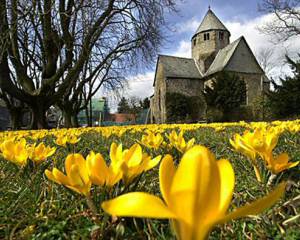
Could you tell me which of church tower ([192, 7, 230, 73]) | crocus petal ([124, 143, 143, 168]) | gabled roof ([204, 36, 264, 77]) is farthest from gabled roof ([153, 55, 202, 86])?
crocus petal ([124, 143, 143, 168])

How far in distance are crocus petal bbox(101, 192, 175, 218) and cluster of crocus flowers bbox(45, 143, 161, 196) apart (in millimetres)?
276

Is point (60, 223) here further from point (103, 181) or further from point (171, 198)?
point (171, 198)

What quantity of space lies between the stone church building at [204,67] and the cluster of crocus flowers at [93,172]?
1425 inches

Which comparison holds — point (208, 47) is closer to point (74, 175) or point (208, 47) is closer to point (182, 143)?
point (182, 143)

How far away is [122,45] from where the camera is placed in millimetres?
18656

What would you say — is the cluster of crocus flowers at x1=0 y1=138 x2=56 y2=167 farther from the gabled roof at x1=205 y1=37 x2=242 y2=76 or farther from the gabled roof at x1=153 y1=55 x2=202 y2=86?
the gabled roof at x1=153 y1=55 x2=202 y2=86

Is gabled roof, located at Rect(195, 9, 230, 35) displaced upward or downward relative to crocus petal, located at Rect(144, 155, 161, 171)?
upward

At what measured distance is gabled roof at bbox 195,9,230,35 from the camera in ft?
137

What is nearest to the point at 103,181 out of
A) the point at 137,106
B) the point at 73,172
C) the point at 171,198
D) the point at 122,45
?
the point at 73,172

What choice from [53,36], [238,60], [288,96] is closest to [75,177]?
[53,36]

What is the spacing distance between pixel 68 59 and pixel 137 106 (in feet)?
158

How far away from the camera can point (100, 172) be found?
0.61 m

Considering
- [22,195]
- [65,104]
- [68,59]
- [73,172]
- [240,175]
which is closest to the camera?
[73,172]

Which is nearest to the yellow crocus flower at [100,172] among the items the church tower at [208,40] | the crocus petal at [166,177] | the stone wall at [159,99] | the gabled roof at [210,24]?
the crocus petal at [166,177]
